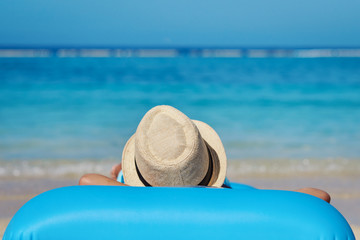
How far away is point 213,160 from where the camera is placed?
5.22 ft

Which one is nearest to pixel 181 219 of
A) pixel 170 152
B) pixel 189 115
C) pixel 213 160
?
pixel 170 152

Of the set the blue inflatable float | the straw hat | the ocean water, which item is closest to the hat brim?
the straw hat

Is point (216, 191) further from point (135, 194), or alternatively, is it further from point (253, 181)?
point (253, 181)

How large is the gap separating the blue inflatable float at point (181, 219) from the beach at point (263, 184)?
218cm

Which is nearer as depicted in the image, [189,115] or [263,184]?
[263,184]

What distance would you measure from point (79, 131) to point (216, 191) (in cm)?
526

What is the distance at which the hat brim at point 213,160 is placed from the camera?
5.04 feet

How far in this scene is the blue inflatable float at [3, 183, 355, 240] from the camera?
108 cm

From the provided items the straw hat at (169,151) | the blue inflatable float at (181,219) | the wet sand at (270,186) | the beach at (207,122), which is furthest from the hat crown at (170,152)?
the wet sand at (270,186)

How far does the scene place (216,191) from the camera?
45.1 inches

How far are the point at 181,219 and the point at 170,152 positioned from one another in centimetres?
36

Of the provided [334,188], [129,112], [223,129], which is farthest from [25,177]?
[129,112]

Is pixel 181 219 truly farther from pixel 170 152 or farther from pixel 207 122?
pixel 207 122

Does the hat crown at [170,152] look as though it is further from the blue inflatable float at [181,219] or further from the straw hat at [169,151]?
the blue inflatable float at [181,219]
